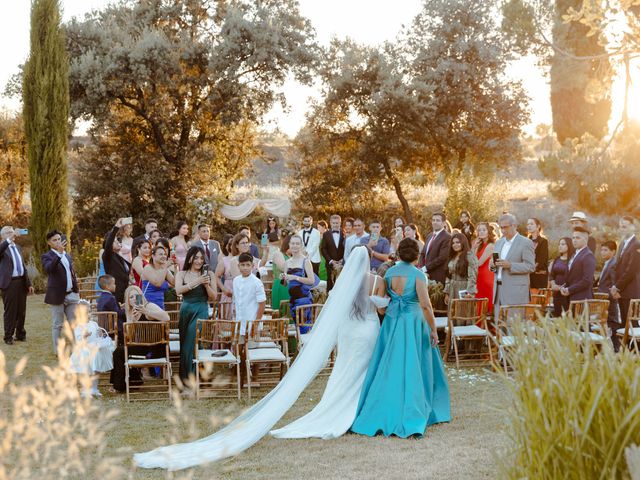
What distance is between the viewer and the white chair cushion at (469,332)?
9.12 metres

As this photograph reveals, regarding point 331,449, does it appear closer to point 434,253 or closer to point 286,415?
point 286,415

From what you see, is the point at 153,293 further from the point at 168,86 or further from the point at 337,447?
the point at 168,86

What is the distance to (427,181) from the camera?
2800 centimetres

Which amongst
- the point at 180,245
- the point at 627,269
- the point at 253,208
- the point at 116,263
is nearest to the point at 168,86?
the point at 253,208

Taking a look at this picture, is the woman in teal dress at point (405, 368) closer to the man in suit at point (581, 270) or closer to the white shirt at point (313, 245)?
the man in suit at point (581, 270)

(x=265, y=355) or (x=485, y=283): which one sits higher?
(x=485, y=283)

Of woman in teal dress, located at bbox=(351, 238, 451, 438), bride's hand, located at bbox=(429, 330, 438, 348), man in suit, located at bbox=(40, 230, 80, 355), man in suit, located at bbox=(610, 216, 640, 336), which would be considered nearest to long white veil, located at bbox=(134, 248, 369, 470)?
woman in teal dress, located at bbox=(351, 238, 451, 438)

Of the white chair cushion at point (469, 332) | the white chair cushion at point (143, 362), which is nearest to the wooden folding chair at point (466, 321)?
the white chair cushion at point (469, 332)

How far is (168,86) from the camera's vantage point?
22.0m

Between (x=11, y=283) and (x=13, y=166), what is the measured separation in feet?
54.3

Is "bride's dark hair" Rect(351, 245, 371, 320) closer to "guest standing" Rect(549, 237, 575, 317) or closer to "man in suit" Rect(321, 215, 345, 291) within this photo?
"guest standing" Rect(549, 237, 575, 317)

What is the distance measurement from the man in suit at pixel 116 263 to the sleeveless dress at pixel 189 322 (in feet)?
6.16

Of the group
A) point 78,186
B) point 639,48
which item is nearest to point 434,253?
point 639,48

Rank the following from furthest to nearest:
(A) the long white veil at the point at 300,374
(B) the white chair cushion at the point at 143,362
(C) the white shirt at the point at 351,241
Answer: (C) the white shirt at the point at 351,241
(B) the white chair cushion at the point at 143,362
(A) the long white veil at the point at 300,374
